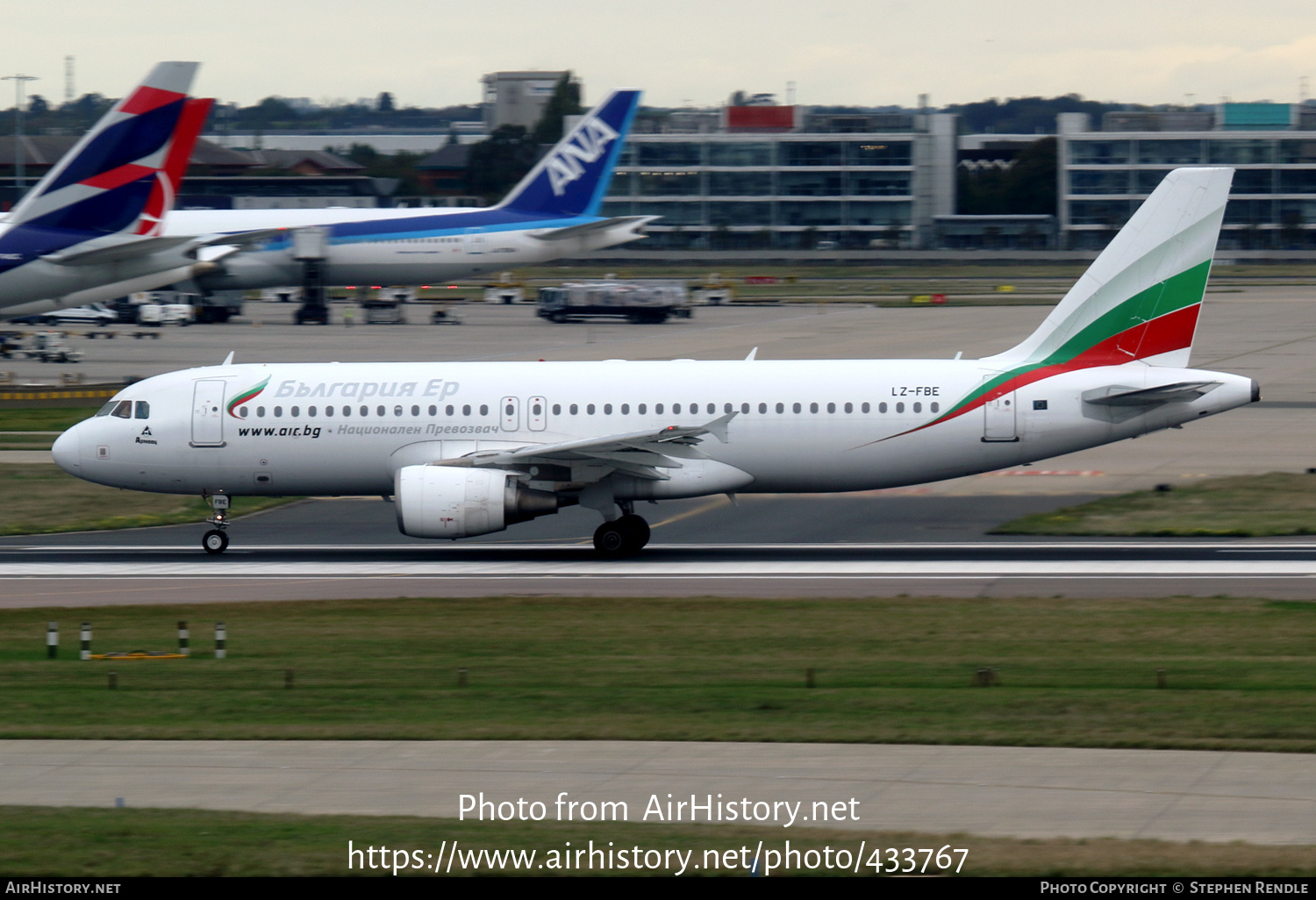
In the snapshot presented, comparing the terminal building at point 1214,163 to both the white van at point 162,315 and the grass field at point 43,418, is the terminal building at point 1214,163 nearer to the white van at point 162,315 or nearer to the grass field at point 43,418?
the white van at point 162,315

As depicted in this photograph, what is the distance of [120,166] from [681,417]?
53.5 feet

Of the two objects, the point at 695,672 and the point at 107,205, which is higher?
the point at 107,205

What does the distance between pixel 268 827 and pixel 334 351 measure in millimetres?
59426

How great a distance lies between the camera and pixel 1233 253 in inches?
6265

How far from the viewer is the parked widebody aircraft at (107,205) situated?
122ft

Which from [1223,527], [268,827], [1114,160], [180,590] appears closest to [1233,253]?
[1114,160]

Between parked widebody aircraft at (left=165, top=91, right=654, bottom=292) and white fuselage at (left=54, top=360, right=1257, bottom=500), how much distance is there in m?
54.5

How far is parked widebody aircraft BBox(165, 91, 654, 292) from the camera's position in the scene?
86.6m

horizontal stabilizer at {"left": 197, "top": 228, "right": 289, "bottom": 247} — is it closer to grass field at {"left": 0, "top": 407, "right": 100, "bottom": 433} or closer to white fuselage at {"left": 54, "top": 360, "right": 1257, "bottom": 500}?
grass field at {"left": 0, "top": 407, "right": 100, "bottom": 433}

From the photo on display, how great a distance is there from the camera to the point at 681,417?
30.7 metres

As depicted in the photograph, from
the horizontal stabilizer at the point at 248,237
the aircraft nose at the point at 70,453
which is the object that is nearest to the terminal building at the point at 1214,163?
the horizontal stabilizer at the point at 248,237

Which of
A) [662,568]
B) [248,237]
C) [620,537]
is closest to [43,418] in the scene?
[620,537]

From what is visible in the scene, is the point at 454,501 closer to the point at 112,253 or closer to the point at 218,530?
the point at 218,530

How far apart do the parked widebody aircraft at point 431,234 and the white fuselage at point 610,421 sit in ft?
179
